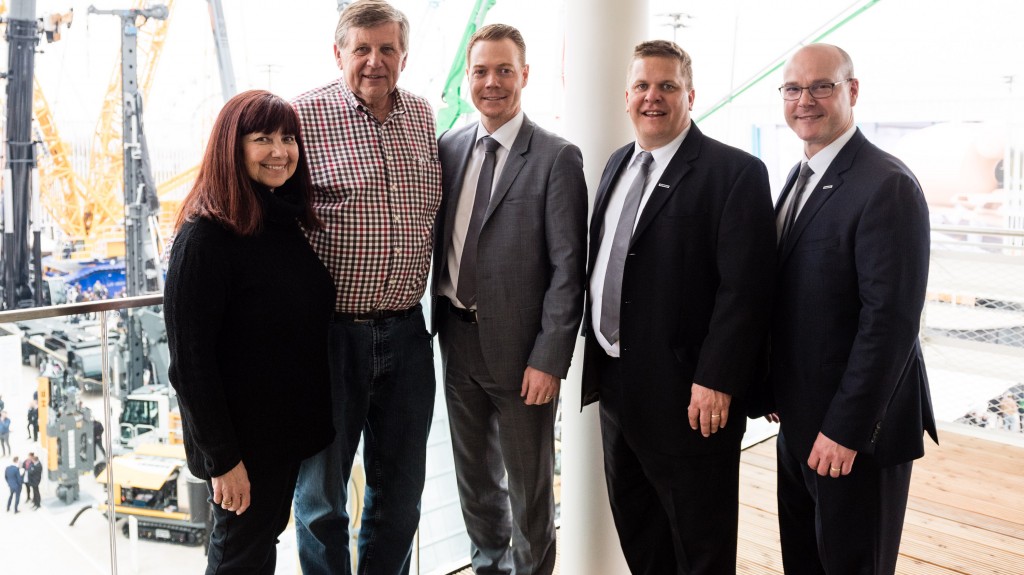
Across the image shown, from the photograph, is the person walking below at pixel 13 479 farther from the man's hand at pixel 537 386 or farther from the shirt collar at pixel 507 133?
the shirt collar at pixel 507 133

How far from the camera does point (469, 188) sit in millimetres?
1800

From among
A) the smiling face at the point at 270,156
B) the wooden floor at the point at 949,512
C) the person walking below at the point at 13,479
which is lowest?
the wooden floor at the point at 949,512

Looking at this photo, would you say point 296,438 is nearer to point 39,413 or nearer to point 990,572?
point 39,413

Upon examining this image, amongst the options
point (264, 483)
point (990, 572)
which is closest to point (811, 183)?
point (264, 483)

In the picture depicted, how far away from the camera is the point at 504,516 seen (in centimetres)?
192

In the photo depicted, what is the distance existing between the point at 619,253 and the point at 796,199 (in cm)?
40

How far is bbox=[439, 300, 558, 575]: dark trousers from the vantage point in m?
1.79

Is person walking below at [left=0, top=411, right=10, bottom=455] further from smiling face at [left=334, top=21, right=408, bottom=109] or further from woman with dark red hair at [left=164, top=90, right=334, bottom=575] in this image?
smiling face at [left=334, top=21, right=408, bottom=109]

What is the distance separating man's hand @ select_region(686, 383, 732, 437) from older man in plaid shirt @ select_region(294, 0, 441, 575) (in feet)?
2.08

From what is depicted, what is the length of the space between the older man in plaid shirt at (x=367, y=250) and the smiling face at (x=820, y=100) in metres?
0.84

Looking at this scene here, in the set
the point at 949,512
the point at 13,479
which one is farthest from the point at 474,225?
the point at 949,512

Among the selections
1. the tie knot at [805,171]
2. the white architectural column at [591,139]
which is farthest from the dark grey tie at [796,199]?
the white architectural column at [591,139]

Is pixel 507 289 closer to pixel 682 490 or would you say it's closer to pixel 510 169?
pixel 510 169

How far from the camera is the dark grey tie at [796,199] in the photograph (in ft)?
5.23
